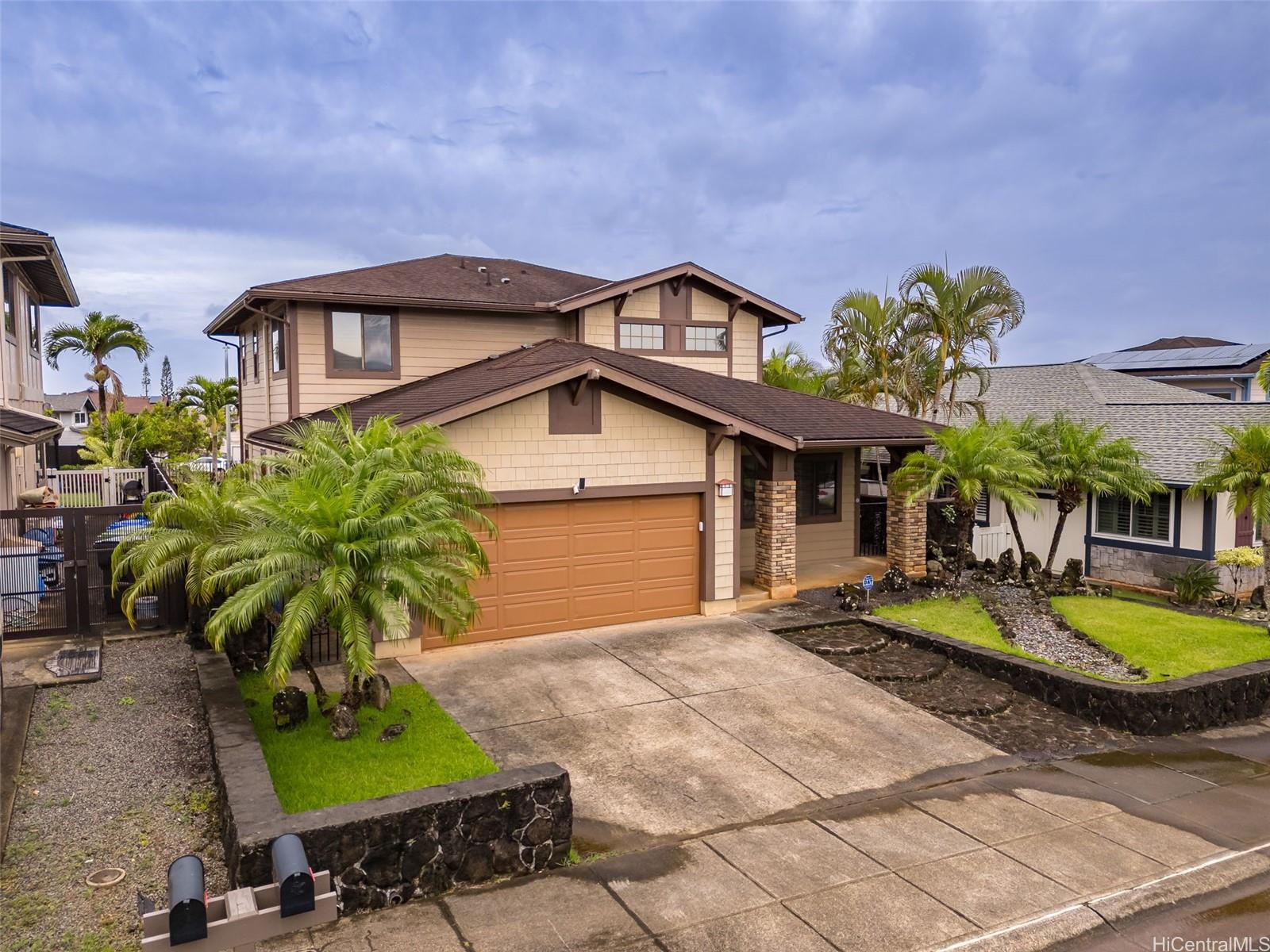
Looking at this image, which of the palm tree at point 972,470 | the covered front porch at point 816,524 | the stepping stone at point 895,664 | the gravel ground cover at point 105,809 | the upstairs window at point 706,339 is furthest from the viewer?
the upstairs window at point 706,339

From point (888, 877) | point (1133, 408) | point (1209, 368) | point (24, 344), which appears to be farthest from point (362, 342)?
point (1209, 368)

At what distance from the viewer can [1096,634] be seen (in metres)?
14.6

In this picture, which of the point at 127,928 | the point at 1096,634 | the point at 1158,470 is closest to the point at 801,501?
the point at 1096,634

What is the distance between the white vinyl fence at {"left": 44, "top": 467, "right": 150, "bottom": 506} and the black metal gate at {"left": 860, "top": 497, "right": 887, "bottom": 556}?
1979cm

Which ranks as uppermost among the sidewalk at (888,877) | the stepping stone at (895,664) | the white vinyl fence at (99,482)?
the white vinyl fence at (99,482)

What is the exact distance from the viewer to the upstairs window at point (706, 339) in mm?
20922

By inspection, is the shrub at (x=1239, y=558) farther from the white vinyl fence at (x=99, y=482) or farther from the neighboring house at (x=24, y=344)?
the white vinyl fence at (x=99, y=482)

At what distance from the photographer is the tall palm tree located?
25.2 metres

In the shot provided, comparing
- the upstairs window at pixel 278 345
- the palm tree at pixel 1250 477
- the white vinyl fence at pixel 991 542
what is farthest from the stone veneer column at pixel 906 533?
the upstairs window at pixel 278 345

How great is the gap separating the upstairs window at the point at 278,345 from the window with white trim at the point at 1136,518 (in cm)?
1922

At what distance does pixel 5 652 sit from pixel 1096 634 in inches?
659

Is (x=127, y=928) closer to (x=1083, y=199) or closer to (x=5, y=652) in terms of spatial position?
(x=5, y=652)

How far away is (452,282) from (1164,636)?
613 inches

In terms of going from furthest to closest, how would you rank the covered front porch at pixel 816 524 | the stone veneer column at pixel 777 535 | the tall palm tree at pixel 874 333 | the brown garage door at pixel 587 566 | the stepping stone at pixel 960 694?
the tall palm tree at pixel 874 333
the covered front porch at pixel 816 524
the stone veneer column at pixel 777 535
the brown garage door at pixel 587 566
the stepping stone at pixel 960 694
